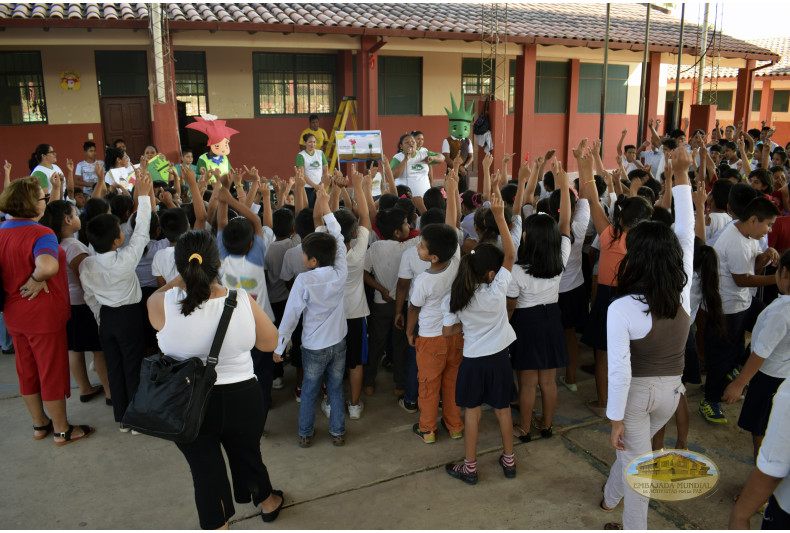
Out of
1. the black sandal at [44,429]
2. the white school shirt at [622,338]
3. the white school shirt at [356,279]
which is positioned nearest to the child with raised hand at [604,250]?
the white school shirt at [622,338]

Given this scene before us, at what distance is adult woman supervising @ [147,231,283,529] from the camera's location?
2428 millimetres

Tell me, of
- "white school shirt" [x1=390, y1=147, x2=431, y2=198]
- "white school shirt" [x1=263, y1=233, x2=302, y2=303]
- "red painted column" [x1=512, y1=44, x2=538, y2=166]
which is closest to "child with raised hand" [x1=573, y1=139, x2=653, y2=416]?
"white school shirt" [x1=263, y1=233, x2=302, y2=303]

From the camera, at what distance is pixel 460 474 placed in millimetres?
3340

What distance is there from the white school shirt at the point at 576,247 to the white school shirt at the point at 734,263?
2.73 ft

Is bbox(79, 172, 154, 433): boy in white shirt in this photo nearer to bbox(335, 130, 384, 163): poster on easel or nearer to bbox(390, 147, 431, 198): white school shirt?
bbox(390, 147, 431, 198): white school shirt

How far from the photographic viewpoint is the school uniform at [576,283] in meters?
4.21

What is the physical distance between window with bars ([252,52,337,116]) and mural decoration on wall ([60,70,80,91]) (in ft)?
10.6

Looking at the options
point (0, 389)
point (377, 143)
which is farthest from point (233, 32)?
point (0, 389)

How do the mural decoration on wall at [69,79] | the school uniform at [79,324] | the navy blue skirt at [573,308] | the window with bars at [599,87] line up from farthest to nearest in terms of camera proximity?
the window with bars at [599,87], the mural decoration on wall at [69,79], the navy blue skirt at [573,308], the school uniform at [79,324]

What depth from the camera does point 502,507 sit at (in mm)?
3100

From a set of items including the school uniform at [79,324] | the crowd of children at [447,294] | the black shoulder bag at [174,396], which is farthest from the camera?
the school uniform at [79,324]

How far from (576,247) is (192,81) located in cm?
995

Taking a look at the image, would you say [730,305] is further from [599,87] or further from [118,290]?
[599,87]

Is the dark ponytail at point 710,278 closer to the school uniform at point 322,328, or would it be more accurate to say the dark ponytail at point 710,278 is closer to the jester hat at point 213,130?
the school uniform at point 322,328
